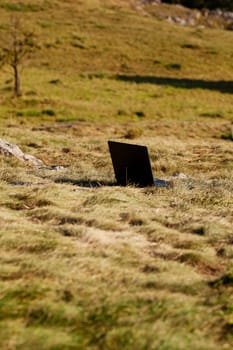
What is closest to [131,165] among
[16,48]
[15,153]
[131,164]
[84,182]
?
[131,164]

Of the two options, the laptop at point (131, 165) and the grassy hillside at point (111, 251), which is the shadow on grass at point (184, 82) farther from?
the laptop at point (131, 165)

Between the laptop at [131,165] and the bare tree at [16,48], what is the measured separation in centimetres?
2788

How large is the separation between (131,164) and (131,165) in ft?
0.08

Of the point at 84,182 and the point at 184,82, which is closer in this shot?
the point at 84,182

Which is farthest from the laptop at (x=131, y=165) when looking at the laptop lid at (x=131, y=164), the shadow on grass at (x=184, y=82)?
the shadow on grass at (x=184, y=82)

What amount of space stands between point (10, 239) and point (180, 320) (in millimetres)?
2978

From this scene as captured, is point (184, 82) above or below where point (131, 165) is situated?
below

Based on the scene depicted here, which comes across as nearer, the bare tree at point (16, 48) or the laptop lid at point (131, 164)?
the laptop lid at point (131, 164)

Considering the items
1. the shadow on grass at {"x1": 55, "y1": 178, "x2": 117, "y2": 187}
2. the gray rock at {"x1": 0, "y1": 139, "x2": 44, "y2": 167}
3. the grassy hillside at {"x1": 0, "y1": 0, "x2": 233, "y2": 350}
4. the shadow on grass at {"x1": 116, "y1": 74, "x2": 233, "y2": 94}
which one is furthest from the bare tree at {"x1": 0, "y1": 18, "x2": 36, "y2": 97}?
the shadow on grass at {"x1": 55, "y1": 178, "x2": 117, "y2": 187}

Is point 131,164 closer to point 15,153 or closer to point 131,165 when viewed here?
point 131,165

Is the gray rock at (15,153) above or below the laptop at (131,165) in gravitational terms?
below

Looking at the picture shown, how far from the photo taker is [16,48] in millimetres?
50969

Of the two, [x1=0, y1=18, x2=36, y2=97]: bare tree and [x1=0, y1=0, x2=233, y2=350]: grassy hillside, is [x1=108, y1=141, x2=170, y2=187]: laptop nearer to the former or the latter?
[x1=0, y1=0, x2=233, y2=350]: grassy hillside

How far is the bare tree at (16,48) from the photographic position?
41.8 meters
